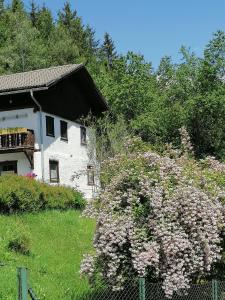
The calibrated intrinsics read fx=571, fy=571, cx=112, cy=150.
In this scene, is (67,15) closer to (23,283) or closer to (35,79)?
(35,79)

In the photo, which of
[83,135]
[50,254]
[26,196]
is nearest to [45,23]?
[83,135]

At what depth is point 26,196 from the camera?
1827cm

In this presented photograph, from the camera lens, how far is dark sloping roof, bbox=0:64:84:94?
27.9 meters

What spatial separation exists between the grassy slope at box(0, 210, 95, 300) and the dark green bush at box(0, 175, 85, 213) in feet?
1.56

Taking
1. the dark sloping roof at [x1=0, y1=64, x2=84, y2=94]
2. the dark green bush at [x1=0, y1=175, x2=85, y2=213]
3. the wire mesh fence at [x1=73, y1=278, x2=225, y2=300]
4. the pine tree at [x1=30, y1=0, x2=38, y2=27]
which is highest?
the pine tree at [x1=30, y1=0, x2=38, y2=27]

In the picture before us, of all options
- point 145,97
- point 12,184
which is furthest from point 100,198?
point 145,97

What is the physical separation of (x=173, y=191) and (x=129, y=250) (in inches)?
45.7

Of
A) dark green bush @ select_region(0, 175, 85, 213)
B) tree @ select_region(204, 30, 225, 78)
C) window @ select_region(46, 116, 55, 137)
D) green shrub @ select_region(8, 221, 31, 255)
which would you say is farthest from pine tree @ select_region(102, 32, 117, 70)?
green shrub @ select_region(8, 221, 31, 255)

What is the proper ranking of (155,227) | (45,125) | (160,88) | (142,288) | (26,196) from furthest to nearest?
1. (160,88)
2. (45,125)
3. (26,196)
4. (155,227)
5. (142,288)

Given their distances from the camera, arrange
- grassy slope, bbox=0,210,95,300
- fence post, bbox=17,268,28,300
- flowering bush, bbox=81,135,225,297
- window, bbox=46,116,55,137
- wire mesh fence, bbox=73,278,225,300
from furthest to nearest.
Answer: window, bbox=46,116,55,137 < grassy slope, bbox=0,210,95,300 < wire mesh fence, bbox=73,278,225,300 < flowering bush, bbox=81,135,225,297 < fence post, bbox=17,268,28,300

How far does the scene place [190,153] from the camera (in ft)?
36.1

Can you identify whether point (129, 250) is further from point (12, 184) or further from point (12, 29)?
point (12, 29)

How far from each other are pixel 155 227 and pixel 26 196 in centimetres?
1022

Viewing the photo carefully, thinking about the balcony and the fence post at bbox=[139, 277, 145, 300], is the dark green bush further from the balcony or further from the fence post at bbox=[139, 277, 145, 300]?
the fence post at bbox=[139, 277, 145, 300]
